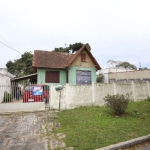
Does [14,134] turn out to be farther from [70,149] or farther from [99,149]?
[99,149]

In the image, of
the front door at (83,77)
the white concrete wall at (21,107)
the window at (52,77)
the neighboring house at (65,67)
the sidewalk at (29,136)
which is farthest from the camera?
the front door at (83,77)

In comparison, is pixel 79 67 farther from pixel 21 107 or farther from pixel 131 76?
pixel 131 76

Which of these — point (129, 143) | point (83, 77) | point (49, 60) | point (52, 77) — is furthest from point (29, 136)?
point (49, 60)

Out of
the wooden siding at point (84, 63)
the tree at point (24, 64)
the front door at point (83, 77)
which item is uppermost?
the tree at point (24, 64)

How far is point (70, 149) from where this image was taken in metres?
4.32

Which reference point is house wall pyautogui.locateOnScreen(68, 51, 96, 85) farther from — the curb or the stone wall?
the curb

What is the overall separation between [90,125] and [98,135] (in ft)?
3.87

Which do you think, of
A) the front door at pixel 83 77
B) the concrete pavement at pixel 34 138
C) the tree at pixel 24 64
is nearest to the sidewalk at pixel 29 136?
the concrete pavement at pixel 34 138

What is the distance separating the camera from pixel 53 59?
17891 mm

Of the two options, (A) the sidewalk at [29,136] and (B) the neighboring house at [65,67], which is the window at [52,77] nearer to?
(B) the neighboring house at [65,67]

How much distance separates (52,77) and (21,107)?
7334 millimetres

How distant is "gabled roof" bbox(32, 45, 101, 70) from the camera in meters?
16.4

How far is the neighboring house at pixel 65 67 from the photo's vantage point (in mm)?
16359

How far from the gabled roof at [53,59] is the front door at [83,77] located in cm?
159
